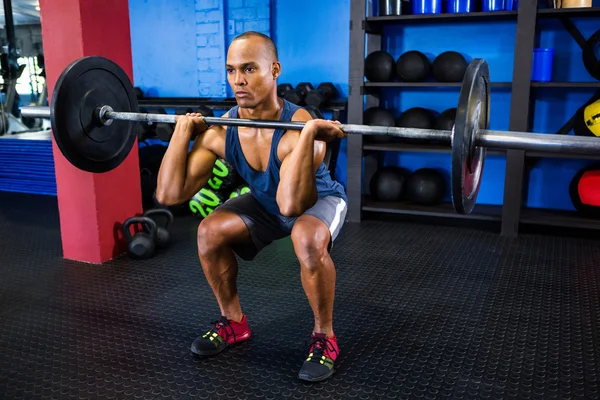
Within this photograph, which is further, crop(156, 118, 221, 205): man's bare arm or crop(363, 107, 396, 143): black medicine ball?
crop(363, 107, 396, 143): black medicine ball

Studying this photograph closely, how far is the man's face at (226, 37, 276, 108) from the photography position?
178 centimetres

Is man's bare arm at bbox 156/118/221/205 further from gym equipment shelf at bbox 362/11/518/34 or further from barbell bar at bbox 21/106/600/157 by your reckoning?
gym equipment shelf at bbox 362/11/518/34

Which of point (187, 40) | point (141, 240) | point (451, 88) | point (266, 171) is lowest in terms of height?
point (141, 240)

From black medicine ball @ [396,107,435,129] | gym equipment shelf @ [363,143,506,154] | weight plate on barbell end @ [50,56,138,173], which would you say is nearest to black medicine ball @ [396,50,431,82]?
black medicine ball @ [396,107,435,129]

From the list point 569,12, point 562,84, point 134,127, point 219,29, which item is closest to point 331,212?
point 134,127

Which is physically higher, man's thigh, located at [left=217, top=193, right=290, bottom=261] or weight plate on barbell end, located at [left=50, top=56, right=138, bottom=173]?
weight plate on barbell end, located at [left=50, top=56, right=138, bottom=173]

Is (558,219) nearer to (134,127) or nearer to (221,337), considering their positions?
(221,337)

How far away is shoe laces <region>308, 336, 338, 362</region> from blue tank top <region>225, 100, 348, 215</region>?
47cm

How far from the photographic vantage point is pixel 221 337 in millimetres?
2033

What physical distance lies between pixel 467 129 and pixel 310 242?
2.04 feet

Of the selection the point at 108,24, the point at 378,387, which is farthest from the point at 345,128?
the point at 108,24

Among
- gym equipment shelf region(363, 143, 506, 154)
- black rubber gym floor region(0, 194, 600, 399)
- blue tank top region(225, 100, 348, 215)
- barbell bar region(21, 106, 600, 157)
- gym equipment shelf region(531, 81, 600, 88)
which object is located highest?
gym equipment shelf region(531, 81, 600, 88)

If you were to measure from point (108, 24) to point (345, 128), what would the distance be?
1.81m

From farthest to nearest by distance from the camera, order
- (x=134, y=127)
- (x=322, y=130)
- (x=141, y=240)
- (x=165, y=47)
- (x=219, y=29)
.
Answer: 1. (x=165, y=47)
2. (x=219, y=29)
3. (x=141, y=240)
4. (x=134, y=127)
5. (x=322, y=130)
